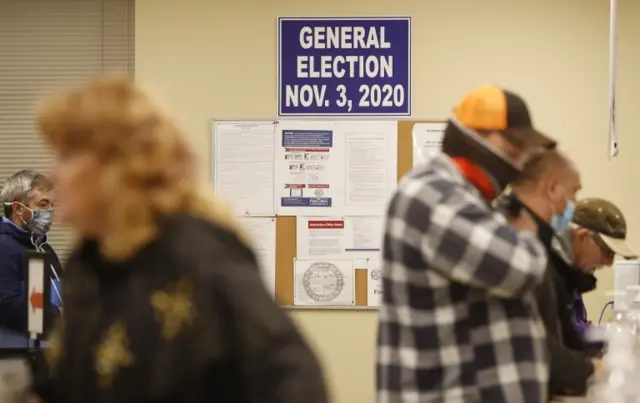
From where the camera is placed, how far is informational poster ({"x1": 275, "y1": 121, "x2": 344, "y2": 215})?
409 cm

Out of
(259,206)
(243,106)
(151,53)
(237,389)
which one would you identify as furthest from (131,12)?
(237,389)

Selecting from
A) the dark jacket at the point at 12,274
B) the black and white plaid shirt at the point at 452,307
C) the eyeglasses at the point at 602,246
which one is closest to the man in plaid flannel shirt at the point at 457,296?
the black and white plaid shirt at the point at 452,307

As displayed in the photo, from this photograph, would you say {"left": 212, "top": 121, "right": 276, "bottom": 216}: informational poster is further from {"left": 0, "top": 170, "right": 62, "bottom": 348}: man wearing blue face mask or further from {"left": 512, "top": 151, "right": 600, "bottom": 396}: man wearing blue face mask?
{"left": 512, "top": 151, "right": 600, "bottom": 396}: man wearing blue face mask

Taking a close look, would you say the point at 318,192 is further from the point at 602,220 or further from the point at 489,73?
the point at 602,220

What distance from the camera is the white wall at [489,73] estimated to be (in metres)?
4.11

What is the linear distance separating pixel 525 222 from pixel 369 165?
2.03m

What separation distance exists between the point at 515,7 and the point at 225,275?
131 inches

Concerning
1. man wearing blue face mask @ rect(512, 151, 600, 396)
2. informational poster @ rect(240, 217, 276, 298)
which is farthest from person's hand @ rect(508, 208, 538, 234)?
informational poster @ rect(240, 217, 276, 298)

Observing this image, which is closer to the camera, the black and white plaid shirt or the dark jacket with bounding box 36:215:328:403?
the dark jacket with bounding box 36:215:328:403

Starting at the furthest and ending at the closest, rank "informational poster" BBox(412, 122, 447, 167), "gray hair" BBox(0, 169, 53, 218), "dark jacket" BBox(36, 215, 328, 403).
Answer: "informational poster" BBox(412, 122, 447, 167) < "gray hair" BBox(0, 169, 53, 218) < "dark jacket" BBox(36, 215, 328, 403)

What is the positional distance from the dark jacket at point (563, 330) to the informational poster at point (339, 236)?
63.9 inches

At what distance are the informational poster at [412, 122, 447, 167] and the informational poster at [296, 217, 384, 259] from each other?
0.35 meters

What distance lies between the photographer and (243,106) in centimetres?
413

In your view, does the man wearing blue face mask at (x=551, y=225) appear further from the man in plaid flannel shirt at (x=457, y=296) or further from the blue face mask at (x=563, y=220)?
the man in plaid flannel shirt at (x=457, y=296)
